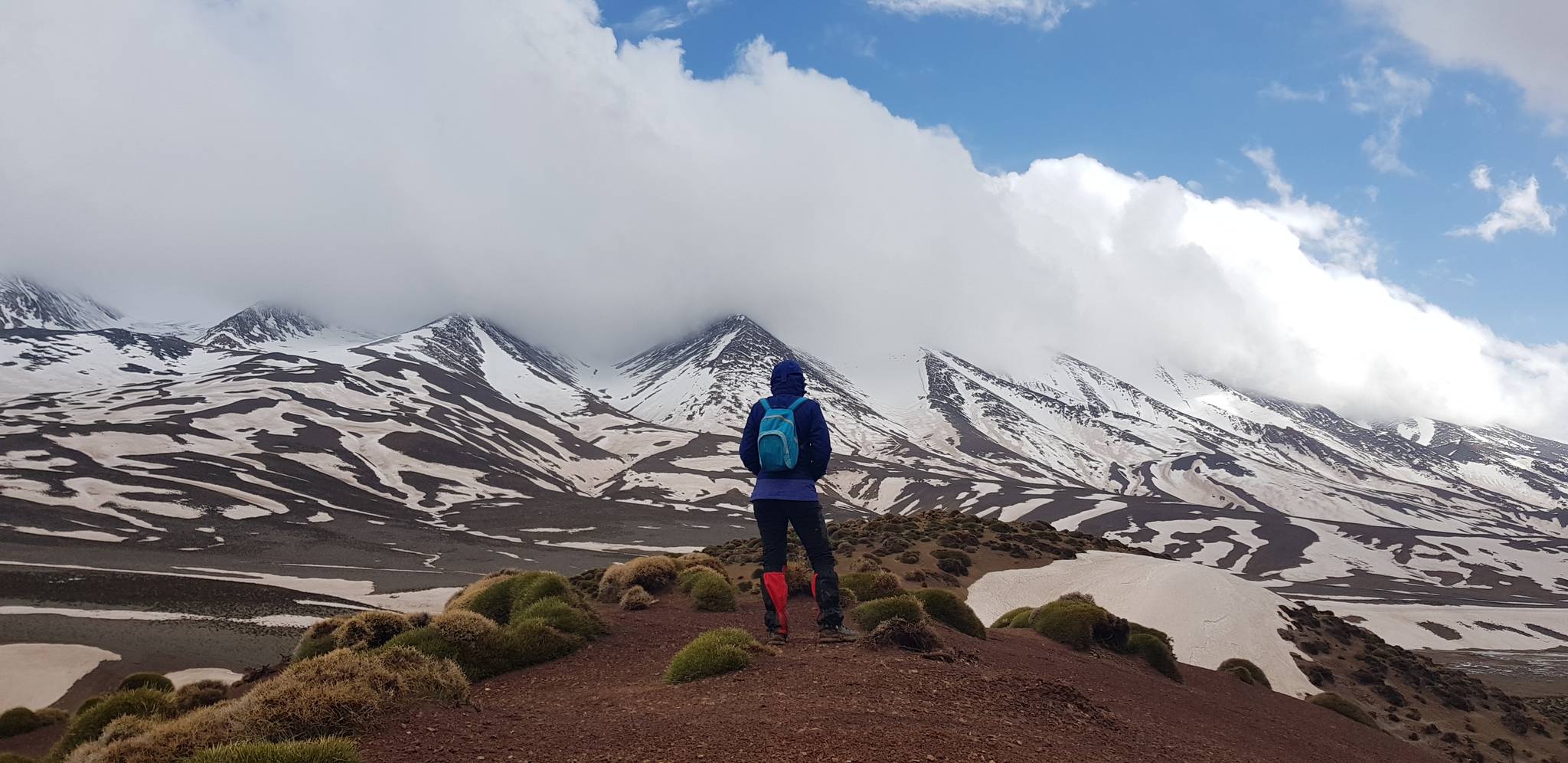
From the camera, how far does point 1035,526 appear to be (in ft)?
130

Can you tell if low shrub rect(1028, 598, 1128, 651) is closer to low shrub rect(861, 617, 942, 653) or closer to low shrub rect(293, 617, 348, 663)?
low shrub rect(861, 617, 942, 653)

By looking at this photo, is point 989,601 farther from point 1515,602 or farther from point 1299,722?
point 1515,602

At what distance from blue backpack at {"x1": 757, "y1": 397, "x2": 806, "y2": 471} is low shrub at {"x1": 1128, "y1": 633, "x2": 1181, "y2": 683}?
11.2 meters

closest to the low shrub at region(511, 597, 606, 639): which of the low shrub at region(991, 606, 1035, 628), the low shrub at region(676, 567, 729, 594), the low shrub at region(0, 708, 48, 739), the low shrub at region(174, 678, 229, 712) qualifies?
the low shrub at region(676, 567, 729, 594)

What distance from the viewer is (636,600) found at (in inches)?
567

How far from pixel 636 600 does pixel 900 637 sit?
20.3ft

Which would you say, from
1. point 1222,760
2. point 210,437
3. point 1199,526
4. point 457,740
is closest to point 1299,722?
point 1222,760

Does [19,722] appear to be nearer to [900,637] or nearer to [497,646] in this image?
[497,646]

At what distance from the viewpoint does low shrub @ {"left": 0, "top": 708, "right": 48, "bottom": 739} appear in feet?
67.7

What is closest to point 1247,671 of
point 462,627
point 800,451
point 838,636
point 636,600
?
point 838,636

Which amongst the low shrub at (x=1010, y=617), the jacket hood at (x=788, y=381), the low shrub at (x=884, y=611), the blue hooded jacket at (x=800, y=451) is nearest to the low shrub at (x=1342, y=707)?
the low shrub at (x=1010, y=617)

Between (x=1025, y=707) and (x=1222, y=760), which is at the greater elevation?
(x=1025, y=707)

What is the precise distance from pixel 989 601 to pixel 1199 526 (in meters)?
93.3

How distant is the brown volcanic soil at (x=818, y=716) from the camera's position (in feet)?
19.6
